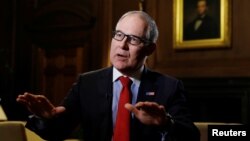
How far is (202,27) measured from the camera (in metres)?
4.71

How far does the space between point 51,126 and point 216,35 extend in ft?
10.5

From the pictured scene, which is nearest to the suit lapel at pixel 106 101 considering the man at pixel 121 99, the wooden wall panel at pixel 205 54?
the man at pixel 121 99

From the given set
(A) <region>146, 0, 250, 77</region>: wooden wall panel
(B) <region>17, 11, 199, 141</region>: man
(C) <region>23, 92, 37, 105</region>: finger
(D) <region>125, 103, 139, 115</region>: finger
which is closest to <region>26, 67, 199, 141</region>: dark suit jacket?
(B) <region>17, 11, 199, 141</region>: man

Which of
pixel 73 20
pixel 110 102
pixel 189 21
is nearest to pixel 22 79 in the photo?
pixel 73 20

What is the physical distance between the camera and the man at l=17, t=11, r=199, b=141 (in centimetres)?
169

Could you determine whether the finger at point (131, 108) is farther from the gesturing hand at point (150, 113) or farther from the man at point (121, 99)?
the man at point (121, 99)

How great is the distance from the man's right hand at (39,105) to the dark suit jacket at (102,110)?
32 millimetres

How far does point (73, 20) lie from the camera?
18.7 feet

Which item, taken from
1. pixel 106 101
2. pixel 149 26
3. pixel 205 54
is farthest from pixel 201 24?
pixel 106 101

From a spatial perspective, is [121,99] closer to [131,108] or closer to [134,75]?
[134,75]

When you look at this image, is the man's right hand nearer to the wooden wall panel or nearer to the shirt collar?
the shirt collar

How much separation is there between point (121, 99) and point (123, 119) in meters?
0.08

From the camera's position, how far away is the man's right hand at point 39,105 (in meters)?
1.57

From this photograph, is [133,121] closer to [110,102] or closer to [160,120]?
[110,102]
